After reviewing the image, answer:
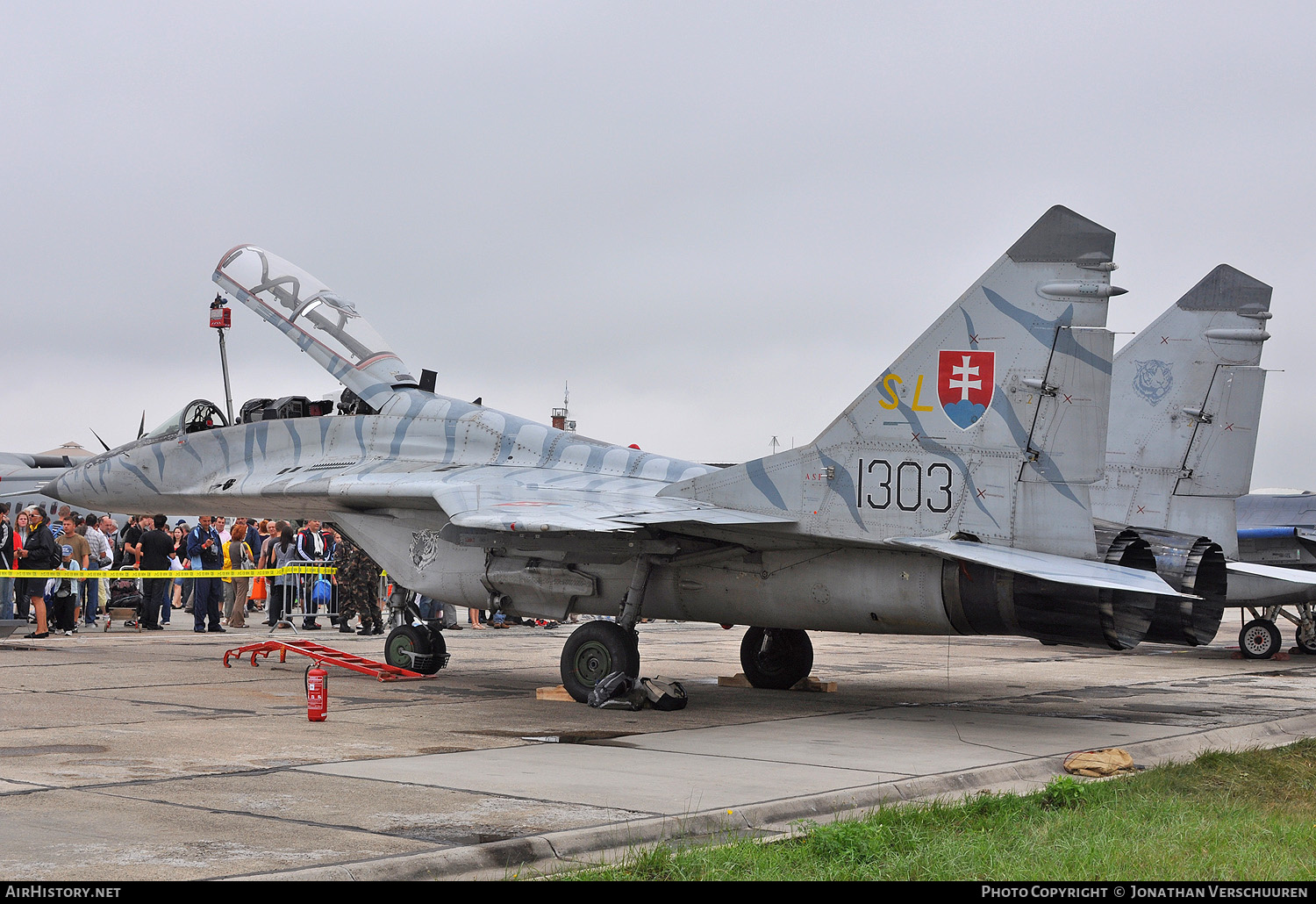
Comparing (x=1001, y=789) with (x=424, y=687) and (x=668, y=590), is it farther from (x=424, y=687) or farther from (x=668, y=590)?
(x=424, y=687)

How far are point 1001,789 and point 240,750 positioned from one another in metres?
4.90

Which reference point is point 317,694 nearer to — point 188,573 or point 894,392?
point 894,392

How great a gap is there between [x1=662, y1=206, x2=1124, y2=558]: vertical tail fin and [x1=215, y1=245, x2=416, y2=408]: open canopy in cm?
555

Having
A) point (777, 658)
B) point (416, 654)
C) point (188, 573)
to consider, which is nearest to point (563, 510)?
point (416, 654)

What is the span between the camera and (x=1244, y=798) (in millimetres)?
6781

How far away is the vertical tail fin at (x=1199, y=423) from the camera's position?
13750 millimetres

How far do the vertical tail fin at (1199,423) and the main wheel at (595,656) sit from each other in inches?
235

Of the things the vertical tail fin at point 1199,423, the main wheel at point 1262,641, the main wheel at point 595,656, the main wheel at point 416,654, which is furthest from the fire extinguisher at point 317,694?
the main wheel at point 1262,641

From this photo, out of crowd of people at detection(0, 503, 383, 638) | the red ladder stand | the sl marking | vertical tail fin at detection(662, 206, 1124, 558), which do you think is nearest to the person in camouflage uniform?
crowd of people at detection(0, 503, 383, 638)

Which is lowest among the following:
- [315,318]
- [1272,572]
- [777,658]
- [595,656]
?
[777,658]

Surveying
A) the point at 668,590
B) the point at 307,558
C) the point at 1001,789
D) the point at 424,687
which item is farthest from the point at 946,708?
the point at 307,558

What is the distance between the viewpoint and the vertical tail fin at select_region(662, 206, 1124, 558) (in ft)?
31.2

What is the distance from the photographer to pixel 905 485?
992cm

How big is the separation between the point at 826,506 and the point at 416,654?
207 inches
